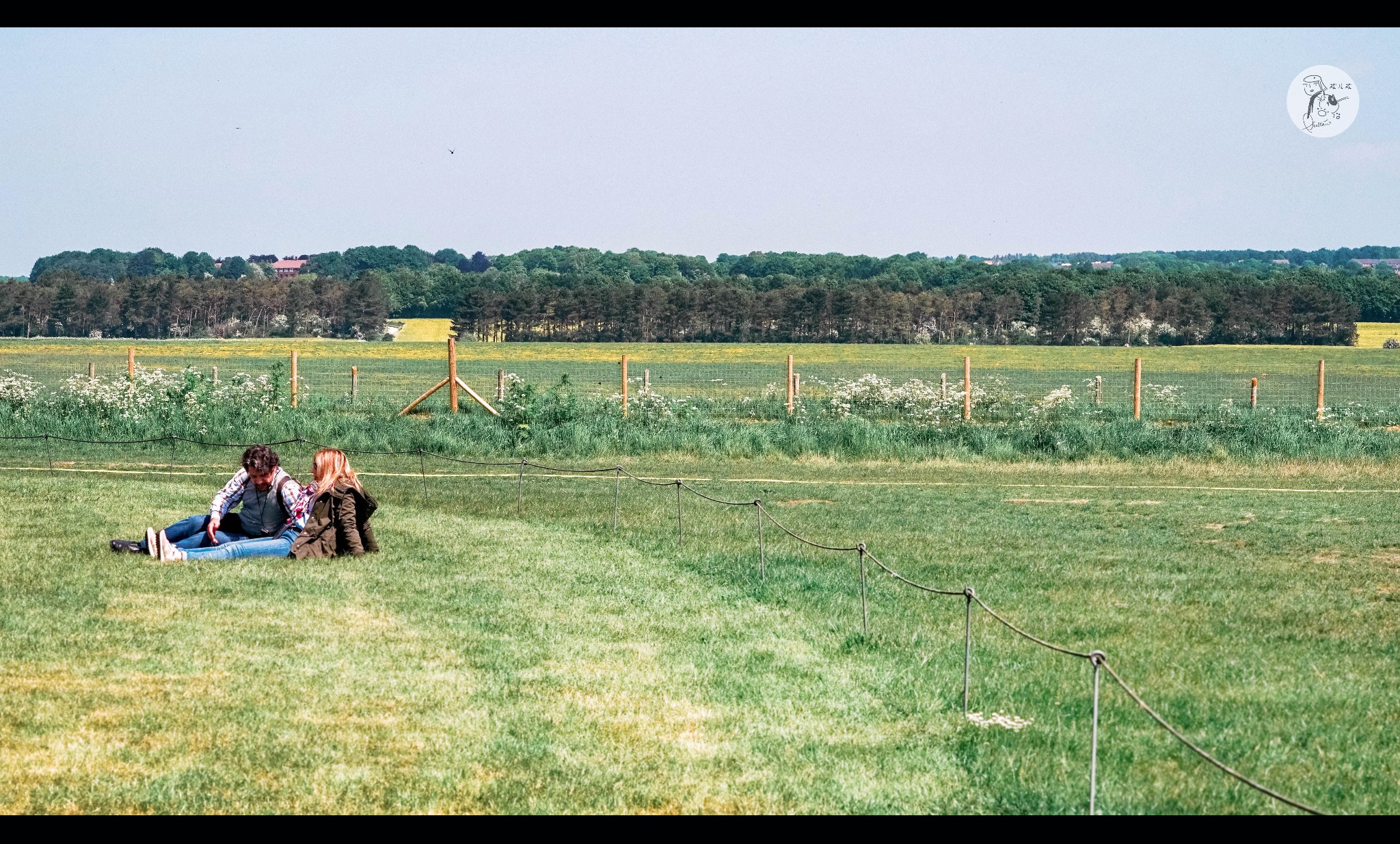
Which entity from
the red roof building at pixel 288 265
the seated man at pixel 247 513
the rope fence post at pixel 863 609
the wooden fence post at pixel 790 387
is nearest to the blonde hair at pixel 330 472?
the seated man at pixel 247 513

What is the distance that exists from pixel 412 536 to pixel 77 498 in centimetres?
496

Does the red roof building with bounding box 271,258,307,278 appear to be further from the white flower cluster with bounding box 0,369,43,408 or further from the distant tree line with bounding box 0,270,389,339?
the white flower cluster with bounding box 0,369,43,408

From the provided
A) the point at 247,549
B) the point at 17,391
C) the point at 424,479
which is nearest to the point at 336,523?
the point at 247,549

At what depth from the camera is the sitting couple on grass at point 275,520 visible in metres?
12.9

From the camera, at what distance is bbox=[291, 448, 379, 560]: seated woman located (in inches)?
508

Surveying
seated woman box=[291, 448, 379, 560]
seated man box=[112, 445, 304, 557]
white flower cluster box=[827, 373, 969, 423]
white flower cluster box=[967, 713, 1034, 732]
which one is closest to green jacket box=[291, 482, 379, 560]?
seated woman box=[291, 448, 379, 560]

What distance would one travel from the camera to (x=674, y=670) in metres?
9.05

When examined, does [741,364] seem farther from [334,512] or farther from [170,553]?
[170,553]

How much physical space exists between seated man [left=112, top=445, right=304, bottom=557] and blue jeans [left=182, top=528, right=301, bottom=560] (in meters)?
0.06

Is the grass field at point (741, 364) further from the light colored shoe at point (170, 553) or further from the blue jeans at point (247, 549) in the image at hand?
the light colored shoe at point (170, 553)

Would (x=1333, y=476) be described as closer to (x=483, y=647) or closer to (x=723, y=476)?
(x=723, y=476)

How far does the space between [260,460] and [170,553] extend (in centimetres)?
112

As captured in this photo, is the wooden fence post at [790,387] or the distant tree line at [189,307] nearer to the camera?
the wooden fence post at [790,387]
